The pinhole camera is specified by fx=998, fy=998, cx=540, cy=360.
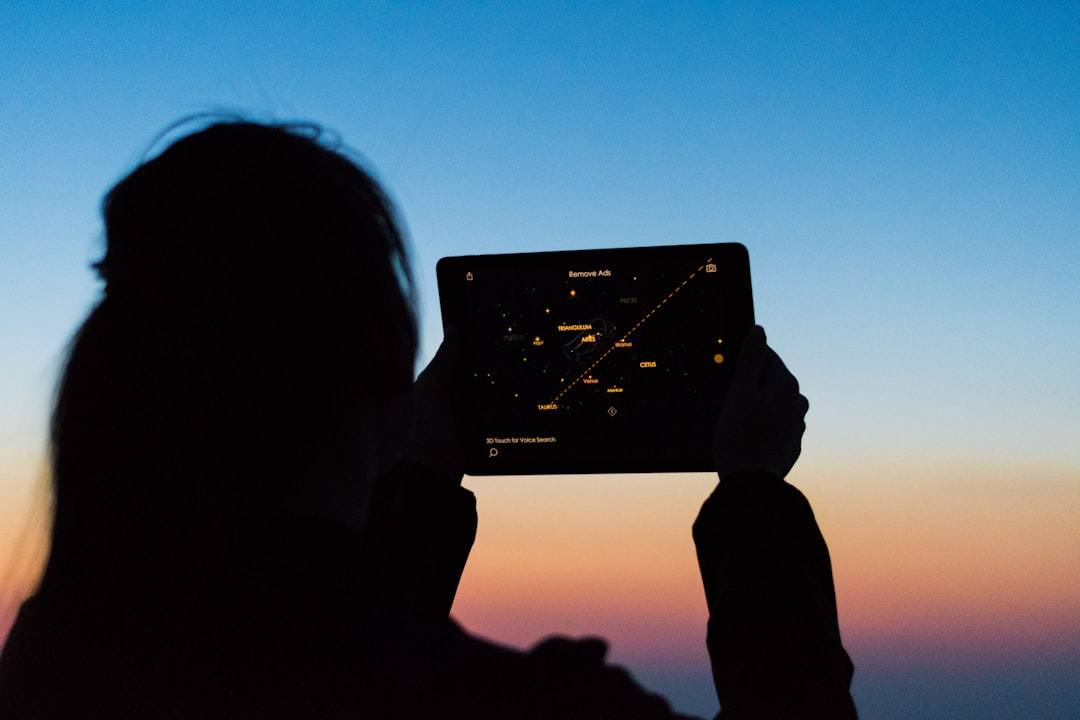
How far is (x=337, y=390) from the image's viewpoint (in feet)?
4.66

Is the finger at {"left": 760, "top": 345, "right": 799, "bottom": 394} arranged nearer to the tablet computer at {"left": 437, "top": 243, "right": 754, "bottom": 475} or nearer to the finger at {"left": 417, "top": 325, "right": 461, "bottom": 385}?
the tablet computer at {"left": 437, "top": 243, "right": 754, "bottom": 475}

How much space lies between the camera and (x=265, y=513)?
1300 mm

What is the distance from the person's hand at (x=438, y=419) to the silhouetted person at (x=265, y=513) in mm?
786

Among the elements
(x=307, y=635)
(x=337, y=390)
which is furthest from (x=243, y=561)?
(x=337, y=390)

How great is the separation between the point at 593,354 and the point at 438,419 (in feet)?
1.33

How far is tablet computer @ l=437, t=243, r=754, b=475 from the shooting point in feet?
7.64

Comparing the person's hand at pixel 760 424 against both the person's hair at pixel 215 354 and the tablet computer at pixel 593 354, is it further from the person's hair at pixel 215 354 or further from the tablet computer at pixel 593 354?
the person's hair at pixel 215 354

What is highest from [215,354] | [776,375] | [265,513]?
[776,375]

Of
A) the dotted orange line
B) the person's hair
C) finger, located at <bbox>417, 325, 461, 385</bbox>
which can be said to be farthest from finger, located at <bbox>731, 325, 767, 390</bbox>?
the person's hair

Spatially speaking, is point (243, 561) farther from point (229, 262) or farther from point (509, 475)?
point (509, 475)

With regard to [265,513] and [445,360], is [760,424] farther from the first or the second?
[265,513]

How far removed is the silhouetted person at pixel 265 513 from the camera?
1182 millimetres

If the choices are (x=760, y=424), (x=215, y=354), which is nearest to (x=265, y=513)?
(x=215, y=354)

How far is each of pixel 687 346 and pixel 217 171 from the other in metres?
1.21
